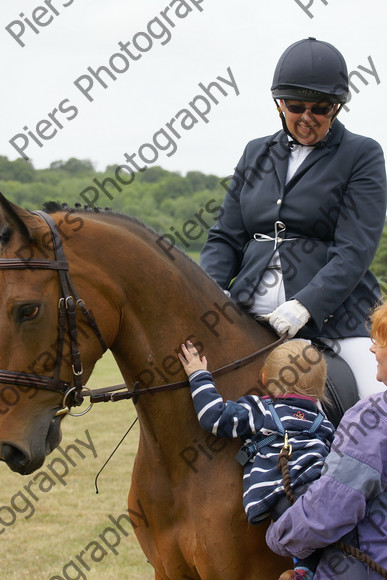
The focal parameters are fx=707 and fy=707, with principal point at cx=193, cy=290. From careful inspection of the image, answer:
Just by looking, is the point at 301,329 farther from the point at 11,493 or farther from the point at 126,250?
the point at 11,493

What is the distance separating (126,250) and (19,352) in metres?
0.68

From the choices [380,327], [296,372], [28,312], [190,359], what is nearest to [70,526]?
[190,359]

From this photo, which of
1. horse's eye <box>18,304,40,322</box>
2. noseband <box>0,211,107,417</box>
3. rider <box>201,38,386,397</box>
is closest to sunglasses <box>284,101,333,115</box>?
rider <box>201,38,386,397</box>

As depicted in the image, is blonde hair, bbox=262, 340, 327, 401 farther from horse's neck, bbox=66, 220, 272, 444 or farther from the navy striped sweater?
horse's neck, bbox=66, 220, 272, 444

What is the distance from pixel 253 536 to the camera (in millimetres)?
3209

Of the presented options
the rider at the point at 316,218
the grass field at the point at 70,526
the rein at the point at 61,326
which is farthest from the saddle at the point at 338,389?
the grass field at the point at 70,526

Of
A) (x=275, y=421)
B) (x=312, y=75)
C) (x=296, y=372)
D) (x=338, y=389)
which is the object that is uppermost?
(x=312, y=75)

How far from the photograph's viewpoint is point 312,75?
143 inches

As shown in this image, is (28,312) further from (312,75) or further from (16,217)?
(312,75)

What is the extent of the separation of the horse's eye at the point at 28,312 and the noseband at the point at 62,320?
0.10 m

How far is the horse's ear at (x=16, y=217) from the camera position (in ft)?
9.39

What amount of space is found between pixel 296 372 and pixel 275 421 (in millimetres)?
246

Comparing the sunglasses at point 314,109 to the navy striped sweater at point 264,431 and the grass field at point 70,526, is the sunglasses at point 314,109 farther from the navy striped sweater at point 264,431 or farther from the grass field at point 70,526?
the grass field at point 70,526

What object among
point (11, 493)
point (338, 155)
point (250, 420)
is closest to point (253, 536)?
point (250, 420)
